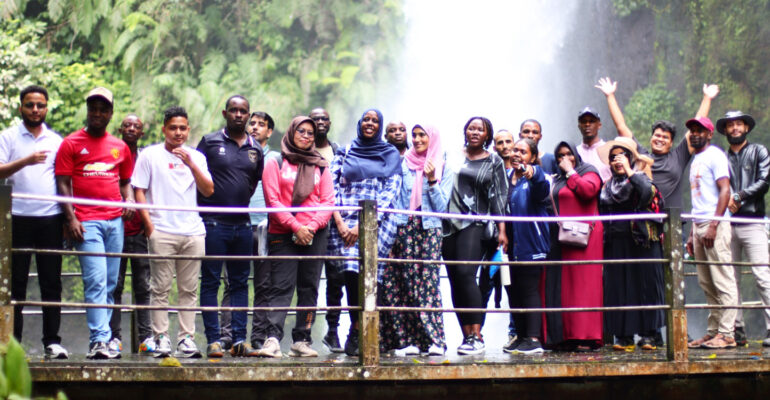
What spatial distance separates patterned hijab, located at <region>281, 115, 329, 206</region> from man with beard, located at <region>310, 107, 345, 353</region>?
0.55 meters

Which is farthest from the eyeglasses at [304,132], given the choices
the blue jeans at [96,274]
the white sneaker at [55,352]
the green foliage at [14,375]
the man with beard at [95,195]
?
the green foliage at [14,375]

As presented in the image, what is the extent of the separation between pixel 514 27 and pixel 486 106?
234cm

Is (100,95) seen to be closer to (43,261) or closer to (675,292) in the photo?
(43,261)

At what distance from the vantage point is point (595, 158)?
272 inches

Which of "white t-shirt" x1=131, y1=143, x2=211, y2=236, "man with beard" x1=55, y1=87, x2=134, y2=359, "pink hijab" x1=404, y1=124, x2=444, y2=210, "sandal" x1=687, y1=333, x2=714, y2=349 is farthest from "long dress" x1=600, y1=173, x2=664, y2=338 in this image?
"man with beard" x1=55, y1=87, x2=134, y2=359

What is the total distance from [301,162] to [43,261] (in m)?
1.67

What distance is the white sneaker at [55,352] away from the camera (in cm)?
543

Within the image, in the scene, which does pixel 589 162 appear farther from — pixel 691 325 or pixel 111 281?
pixel 691 325

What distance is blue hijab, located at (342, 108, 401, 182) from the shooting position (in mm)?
6184

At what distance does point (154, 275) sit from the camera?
585 centimetres

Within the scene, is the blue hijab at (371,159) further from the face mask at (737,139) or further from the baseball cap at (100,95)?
the face mask at (737,139)

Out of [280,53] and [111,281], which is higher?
[280,53]

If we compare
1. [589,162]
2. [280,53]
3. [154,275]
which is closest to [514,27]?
[280,53]

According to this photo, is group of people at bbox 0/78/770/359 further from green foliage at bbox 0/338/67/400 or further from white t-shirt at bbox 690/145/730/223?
green foliage at bbox 0/338/67/400
